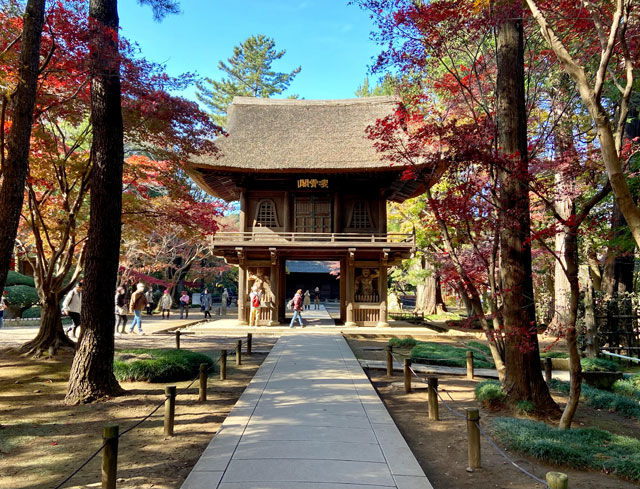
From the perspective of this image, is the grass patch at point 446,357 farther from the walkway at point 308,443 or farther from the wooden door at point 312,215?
the wooden door at point 312,215

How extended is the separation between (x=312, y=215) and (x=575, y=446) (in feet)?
49.7

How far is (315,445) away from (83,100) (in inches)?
376

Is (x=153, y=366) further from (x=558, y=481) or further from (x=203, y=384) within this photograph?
(x=558, y=481)

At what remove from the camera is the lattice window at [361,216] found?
1936 cm

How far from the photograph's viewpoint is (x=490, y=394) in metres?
6.75

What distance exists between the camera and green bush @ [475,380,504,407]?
21.8 ft

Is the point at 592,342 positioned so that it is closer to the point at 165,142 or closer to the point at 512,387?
the point at 512,387

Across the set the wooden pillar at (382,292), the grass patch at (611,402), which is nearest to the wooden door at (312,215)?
the wooden pillar at (382,292)

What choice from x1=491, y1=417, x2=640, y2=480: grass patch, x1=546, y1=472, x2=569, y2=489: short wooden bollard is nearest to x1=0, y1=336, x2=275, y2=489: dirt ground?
x1=546, y1=472, x2=569, y2=489: short wooden bollard

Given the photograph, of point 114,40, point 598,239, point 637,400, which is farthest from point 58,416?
point 598,239

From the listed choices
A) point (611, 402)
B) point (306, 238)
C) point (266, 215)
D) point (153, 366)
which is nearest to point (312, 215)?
point (306, 238)

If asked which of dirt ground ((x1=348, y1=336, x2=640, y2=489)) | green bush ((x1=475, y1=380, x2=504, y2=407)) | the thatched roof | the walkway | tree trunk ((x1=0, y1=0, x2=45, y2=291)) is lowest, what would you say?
dirt ground ((x1=348, y1=336, x2=640, y2=489))

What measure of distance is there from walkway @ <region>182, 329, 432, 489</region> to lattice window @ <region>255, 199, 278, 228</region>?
11.4 m

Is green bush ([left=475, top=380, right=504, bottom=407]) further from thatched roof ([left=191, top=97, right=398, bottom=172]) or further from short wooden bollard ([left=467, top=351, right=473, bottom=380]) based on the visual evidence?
thatched roof ([left=191, top=97, right=398, bottom=172])
